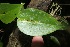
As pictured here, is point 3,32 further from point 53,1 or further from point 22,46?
point 53,1

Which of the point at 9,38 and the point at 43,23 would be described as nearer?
the point at 43,23

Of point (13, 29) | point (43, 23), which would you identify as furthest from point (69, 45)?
point (13, 29)

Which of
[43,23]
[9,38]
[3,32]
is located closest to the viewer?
[43,23]

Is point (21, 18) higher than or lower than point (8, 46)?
higher
